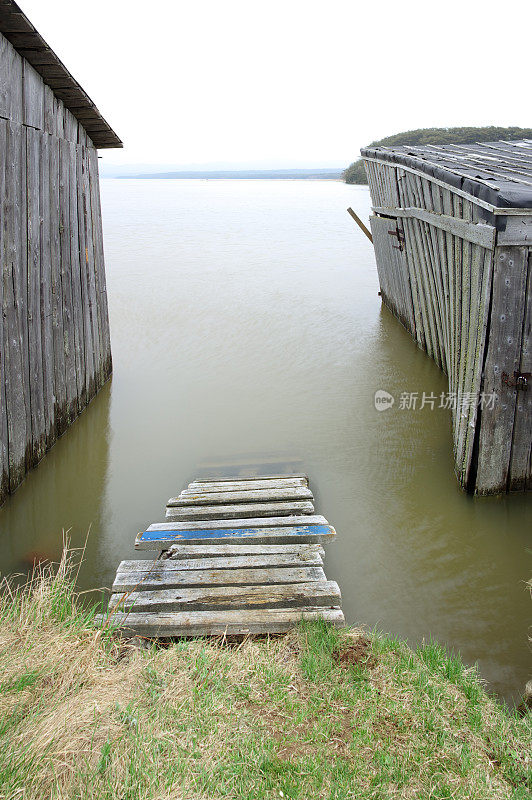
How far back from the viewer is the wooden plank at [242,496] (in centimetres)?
525

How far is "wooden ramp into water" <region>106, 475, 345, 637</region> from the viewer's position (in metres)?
3.59

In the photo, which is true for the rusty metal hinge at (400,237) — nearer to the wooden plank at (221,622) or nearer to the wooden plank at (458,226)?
the wooden plank at (458,226)

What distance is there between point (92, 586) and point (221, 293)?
10172mm

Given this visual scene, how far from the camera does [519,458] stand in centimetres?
542

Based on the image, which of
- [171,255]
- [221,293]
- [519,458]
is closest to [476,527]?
[519,458]

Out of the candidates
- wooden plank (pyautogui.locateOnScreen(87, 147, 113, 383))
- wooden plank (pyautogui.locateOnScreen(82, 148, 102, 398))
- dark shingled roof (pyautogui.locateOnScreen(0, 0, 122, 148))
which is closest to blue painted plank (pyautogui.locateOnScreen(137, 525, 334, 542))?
wooden plank (pyautogui.locateOnScreen(82, 148, 102, 398))

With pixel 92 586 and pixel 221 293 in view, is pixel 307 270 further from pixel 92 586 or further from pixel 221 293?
pixel 92 586

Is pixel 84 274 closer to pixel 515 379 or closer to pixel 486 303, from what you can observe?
pixel 486 303

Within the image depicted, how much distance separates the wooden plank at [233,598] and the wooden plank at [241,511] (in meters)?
1.16

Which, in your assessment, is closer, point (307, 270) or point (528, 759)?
point (528, 759)

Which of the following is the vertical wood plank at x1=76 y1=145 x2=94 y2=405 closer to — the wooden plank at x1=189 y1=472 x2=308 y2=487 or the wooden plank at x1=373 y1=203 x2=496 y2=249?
the wooden plank at x1=189 y1=472 x2=308 y2=487

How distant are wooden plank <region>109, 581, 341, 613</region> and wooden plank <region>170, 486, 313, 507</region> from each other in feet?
4.66

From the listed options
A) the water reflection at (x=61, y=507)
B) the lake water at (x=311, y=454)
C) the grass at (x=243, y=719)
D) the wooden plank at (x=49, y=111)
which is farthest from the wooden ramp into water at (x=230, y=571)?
the wooden plank at (x=49, y=111)

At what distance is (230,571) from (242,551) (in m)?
0.26
